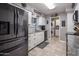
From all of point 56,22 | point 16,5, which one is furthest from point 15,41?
point 56,22

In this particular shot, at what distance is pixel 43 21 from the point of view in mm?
1530

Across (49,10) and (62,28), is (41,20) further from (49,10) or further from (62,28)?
(62,28)

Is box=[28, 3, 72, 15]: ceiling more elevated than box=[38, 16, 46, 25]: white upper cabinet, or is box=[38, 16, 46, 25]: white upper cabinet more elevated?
box=[28, 3, 72, 15]: ceiling

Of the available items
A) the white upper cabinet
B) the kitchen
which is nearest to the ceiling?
the kitchen

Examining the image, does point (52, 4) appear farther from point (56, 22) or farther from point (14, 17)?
point (14, 17)

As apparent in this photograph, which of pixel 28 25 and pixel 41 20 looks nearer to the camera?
pixel 28 25

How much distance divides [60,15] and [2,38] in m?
1.09

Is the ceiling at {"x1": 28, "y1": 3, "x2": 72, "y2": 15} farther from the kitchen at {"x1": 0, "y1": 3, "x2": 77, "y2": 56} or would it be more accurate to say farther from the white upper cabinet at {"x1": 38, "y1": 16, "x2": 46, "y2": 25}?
the white upper cabinet at {"x1": 38, "y1": 16, "x2": 46, "y2": 25}

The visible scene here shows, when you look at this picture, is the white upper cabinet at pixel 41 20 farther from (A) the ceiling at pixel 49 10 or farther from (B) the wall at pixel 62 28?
(B) the wall at pixel 62 28

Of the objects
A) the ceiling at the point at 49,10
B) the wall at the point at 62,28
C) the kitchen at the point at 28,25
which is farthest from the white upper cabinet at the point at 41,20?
the wall at the point at 62,28

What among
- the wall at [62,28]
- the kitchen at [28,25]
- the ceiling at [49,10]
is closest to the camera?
the kitchen at [28,25]

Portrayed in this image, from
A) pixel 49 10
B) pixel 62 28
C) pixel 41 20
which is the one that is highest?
pixel 49 10

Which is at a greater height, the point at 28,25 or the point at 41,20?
the point at 41,20

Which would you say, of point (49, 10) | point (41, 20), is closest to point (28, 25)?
point (41, 20)
